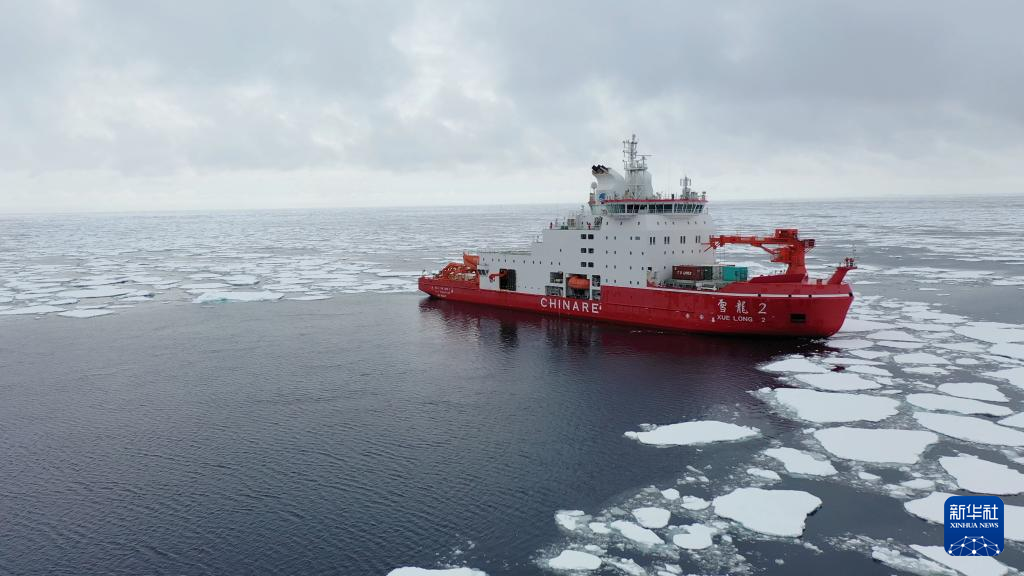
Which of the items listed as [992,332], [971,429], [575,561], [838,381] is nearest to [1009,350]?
[992,332]

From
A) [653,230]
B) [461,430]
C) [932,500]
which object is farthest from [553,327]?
[932,500]

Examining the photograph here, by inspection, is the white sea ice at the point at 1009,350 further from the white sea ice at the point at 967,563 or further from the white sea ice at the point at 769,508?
the white sea ice at the point at 967,563

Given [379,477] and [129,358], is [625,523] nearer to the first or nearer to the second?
[379,477]

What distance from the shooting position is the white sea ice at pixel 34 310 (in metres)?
37.1

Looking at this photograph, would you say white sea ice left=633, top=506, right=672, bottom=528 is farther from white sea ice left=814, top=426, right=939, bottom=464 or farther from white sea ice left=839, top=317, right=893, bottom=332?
white sea ice left=839, top=317, right=893, bottom=332

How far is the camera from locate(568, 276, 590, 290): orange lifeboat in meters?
34.0

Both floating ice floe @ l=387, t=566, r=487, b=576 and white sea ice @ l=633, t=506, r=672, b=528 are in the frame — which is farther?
white sea ice @ l=633, t=506, r=672, b=528

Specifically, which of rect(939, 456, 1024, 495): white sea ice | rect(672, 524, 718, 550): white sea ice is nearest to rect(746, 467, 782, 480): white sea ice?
rect(672, 524, 718, 550): white sea ice

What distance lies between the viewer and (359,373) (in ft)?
80.7

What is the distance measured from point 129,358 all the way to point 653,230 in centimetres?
2436

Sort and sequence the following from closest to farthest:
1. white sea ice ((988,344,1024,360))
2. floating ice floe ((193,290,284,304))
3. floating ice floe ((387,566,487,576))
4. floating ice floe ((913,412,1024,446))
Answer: floating ice floe ((387,566,487,576)), floating ice floe ((913,412,1024,446)), white sea ice ((988,344,1024,360)), floating ice floe ((193,290,284,304))

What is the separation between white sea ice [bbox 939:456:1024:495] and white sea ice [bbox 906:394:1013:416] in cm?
403

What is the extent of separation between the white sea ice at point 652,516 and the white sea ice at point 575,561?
5.63 ft

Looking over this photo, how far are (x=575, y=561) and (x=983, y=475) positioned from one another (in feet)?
33.8
